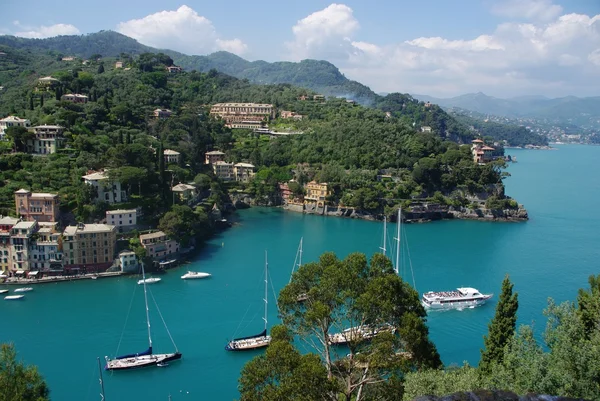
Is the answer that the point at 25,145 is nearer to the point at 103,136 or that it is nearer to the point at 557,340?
the point at 103,136

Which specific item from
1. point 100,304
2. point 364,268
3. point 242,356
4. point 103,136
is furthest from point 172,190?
point 364,268

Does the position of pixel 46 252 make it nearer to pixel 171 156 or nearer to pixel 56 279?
pixel 56 279

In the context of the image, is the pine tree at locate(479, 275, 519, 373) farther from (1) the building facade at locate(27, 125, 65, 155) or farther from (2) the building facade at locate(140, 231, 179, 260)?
(1) the building facade at locate(27, 125, 65, 155)

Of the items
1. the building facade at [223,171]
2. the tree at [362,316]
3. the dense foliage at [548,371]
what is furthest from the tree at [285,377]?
the building facade at [223,171]

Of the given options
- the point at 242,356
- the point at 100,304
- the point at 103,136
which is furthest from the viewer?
the point at 103,136

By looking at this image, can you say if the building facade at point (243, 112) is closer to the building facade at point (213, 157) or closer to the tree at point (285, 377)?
the building facade at point (213, 157)

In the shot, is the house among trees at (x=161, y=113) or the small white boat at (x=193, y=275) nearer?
the small white boat at (x=193, y=275)

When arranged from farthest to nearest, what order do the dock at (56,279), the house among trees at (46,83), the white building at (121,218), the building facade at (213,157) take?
the building facade at (213,157) → the house among trees at (46,83) → the white building at (121,218) → the dock at (56,279)
